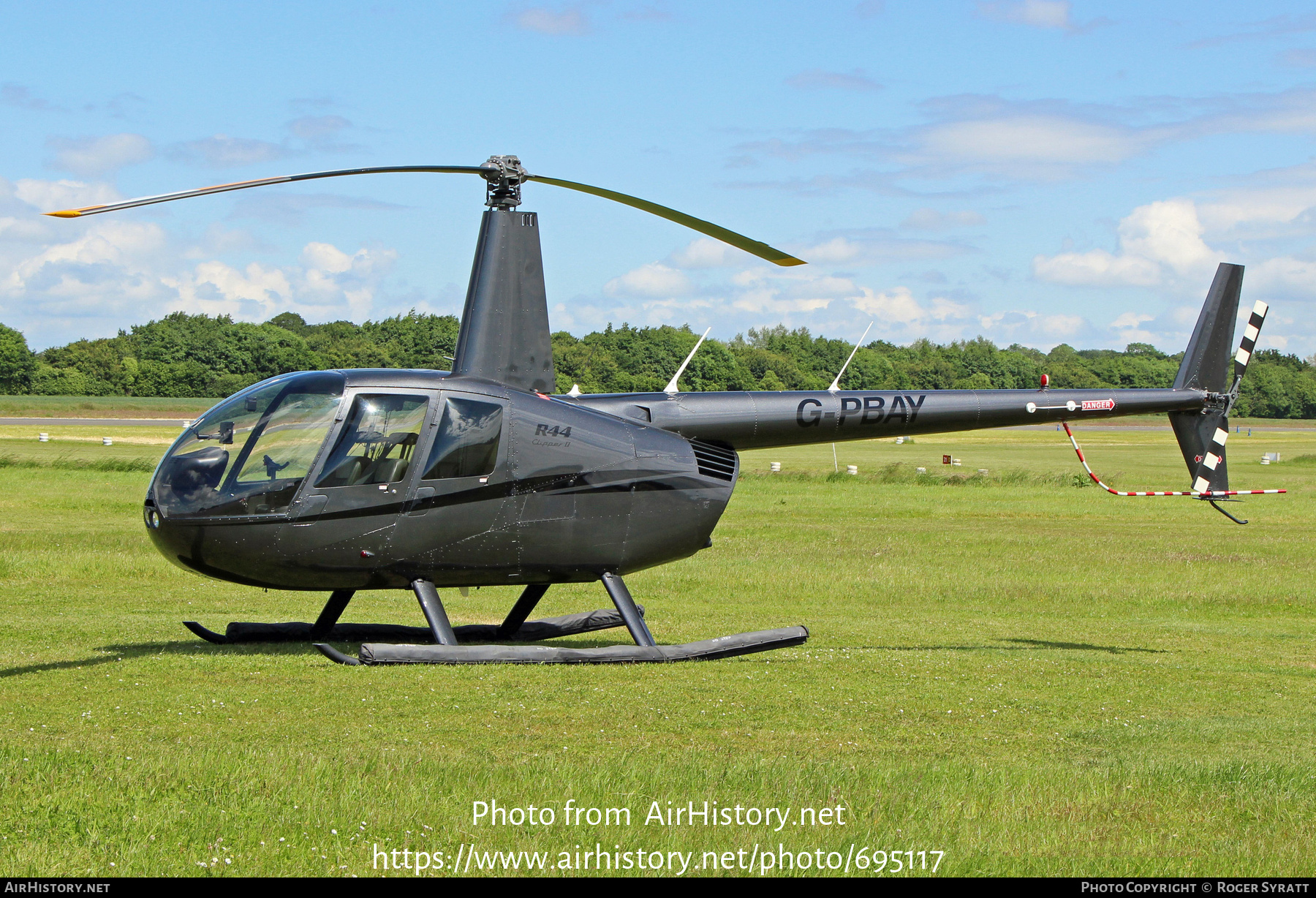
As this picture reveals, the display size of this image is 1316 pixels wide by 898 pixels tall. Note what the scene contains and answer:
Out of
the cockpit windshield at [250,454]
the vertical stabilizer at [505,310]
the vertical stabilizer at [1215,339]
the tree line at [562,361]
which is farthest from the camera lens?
the tree line at [562,361]

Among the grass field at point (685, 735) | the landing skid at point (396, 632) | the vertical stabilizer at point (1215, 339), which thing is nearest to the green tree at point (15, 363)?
the grass field at point (685, 735)

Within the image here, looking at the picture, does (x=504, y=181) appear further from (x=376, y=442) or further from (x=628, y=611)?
(x=628, y=611)

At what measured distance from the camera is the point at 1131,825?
6613 millimetres

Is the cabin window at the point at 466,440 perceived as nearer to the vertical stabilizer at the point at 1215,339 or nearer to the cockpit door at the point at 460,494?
the cockpit door at the point at 460,494

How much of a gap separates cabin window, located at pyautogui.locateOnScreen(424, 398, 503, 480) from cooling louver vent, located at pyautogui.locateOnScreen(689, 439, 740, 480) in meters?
2.31

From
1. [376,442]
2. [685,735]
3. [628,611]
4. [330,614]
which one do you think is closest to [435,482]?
[376,442]

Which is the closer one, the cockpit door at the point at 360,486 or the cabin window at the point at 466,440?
the cockpit door at the point at 360,486

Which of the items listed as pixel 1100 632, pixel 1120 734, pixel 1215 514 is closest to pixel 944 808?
pixel 1120 734

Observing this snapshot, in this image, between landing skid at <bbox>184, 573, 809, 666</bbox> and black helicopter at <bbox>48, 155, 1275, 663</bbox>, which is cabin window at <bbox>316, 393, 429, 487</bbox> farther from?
landing skid at <bbox>184, 573, 809, 666</bbox>

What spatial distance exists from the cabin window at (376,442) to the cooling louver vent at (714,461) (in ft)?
10.1

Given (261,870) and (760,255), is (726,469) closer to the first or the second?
(760,255)

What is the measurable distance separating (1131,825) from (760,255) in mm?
6874

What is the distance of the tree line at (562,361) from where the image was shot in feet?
255
